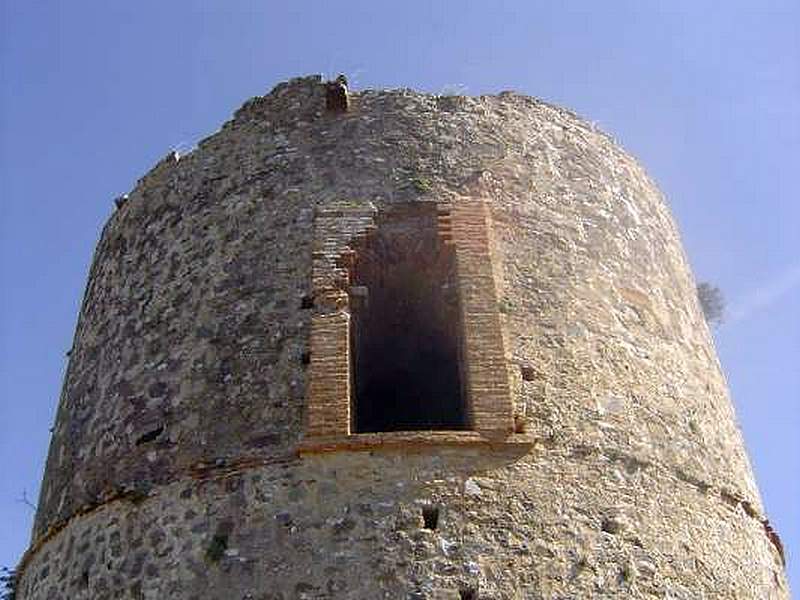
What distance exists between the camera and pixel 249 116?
10.1 meters

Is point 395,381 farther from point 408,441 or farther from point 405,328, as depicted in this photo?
point 408,441

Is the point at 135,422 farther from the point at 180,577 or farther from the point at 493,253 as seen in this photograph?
the point at 493,253

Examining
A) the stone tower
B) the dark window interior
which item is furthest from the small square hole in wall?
the dark window interior

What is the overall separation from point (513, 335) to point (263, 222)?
2398 mm

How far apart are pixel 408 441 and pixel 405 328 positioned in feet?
7.94

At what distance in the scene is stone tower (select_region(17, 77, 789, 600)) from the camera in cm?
718

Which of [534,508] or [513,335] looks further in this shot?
[513,335]

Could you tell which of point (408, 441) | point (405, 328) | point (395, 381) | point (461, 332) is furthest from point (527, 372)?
point (395, 381)

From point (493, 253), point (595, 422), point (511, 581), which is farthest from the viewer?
point (493, 253)

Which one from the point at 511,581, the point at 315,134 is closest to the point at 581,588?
the point at 511,581

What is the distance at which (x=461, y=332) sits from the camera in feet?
27.3

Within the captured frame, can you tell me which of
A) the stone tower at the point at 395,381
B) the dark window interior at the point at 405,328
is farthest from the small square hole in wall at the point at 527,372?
the dark window interior at the point at 405,328

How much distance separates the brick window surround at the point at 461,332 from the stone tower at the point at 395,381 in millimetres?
23

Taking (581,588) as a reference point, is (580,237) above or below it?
above
